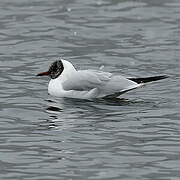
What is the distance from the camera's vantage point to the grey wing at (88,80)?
1664 centimetres

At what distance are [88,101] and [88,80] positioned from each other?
0.38m

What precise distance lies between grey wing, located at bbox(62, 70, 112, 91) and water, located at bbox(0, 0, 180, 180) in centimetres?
28

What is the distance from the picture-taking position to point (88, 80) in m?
16.6

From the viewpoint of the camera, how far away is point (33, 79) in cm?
1838

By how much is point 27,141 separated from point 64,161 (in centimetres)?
113

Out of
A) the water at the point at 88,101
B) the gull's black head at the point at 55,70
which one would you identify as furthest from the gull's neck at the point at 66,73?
the water at the point at 88,101

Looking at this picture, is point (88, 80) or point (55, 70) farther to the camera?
point (55, 70)

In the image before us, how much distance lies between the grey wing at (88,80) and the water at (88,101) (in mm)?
283

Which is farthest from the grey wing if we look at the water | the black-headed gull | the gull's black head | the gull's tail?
the gull's black head

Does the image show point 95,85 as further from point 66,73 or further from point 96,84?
point 66,73

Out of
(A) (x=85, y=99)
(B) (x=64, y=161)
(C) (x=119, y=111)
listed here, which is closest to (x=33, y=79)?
(A) (x=85, y=99)

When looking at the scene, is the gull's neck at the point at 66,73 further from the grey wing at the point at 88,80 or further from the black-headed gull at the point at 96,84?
the grey wing at the point at 88,80

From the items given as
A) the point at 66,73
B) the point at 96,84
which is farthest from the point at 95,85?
the point at 66,73

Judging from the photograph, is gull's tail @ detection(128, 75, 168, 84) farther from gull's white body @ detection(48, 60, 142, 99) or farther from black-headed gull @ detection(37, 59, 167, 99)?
gull's white body @ detection(48, 60, 142, 99)
